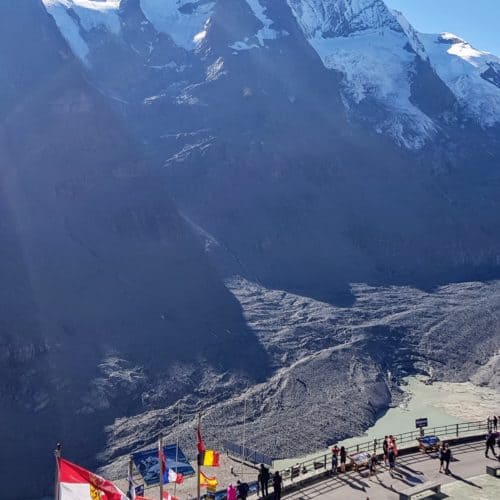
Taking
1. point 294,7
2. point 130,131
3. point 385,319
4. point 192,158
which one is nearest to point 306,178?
point 192,158

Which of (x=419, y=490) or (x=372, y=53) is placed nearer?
→ (x=419, y=490)

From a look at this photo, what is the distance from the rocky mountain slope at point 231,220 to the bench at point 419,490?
73.6 feet

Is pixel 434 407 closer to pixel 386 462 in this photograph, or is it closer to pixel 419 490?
pixel 386 462

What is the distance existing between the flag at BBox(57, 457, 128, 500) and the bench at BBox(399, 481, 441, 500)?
960cm

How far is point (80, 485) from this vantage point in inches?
578

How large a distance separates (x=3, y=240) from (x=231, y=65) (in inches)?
2526

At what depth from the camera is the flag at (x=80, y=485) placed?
571 inches

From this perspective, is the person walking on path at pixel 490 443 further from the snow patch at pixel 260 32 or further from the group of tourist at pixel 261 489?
the snow patch at pixel 260 32

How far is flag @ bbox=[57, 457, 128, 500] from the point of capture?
14500 millimetres

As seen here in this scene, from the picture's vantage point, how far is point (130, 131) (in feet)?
325

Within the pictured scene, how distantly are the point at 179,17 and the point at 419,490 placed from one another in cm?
12930

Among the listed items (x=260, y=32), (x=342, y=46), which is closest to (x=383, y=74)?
(x=342, y=46)

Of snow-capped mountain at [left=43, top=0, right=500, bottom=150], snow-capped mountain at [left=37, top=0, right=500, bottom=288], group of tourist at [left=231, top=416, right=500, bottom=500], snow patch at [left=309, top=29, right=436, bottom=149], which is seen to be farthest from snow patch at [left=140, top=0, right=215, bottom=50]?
group of tourist at [left=231, top=416, right=500, bottom=500]

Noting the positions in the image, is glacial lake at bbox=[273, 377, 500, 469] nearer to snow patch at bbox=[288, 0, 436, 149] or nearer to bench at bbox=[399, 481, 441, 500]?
bench at bbox=[399, 481, 441, 500]
